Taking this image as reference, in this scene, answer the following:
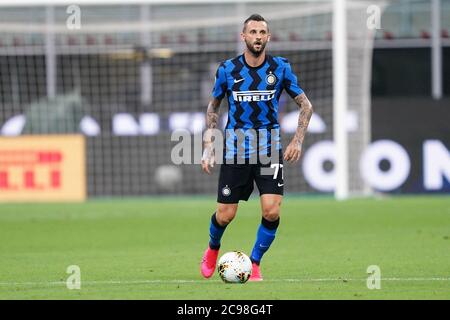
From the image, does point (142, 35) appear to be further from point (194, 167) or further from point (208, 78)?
point (194, 167)

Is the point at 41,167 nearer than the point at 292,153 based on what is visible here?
No

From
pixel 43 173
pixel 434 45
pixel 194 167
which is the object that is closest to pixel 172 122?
pixel 194 167

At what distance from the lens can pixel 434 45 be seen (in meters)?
26.8

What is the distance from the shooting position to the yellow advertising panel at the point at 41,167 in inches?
826

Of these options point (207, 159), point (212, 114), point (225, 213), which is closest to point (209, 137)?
point (207, 159)

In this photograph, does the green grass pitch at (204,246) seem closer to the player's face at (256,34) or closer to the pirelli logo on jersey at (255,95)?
the pirelli logo on jersey at (255,95)

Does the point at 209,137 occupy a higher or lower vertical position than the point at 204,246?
higher

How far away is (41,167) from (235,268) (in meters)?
12.2

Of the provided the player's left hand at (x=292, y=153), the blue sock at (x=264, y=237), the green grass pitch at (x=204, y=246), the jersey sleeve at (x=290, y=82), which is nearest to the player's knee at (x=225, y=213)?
the blue sock at (x=264, y=237)

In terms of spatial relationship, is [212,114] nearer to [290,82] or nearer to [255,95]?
[255,95]

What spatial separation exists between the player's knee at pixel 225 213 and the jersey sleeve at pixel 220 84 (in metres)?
0.93

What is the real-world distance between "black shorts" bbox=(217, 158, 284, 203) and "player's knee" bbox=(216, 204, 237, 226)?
50 mm

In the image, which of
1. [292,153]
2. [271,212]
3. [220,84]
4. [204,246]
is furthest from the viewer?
[204,246]

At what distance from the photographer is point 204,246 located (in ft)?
43.1
